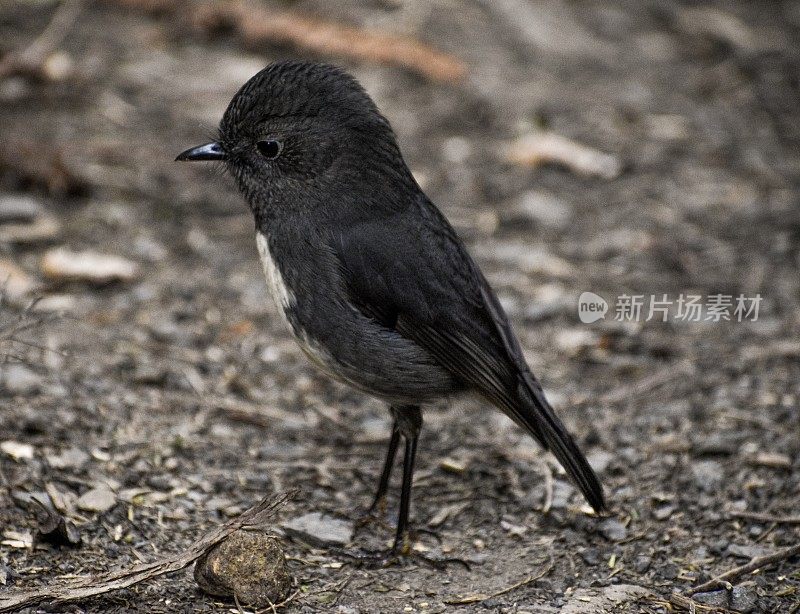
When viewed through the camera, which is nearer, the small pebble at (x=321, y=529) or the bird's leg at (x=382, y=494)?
the small pebble at (x=321, y=529)

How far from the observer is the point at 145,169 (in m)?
6.67

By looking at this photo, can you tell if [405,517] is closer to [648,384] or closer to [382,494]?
[382,494]

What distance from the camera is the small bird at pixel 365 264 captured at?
159 inches

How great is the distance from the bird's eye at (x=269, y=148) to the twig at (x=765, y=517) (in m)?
2.21

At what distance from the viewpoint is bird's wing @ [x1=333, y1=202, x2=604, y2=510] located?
405cm

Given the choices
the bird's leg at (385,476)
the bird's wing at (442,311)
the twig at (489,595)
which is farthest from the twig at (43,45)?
the twig at (489,595)

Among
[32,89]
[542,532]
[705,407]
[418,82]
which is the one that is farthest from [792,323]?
[32,89]

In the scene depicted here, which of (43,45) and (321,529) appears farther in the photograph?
(43,45)

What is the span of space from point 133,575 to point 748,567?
2.07 meters

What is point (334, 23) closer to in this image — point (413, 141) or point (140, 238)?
point (413, 141)

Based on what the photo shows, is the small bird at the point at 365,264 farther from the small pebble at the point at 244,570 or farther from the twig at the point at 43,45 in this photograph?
the twig at the point at 43,45

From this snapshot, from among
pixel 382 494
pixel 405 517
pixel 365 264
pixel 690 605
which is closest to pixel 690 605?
pixel 690 605

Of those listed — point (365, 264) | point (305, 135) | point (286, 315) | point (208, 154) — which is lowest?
point (286, 315)

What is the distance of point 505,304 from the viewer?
233 inches
